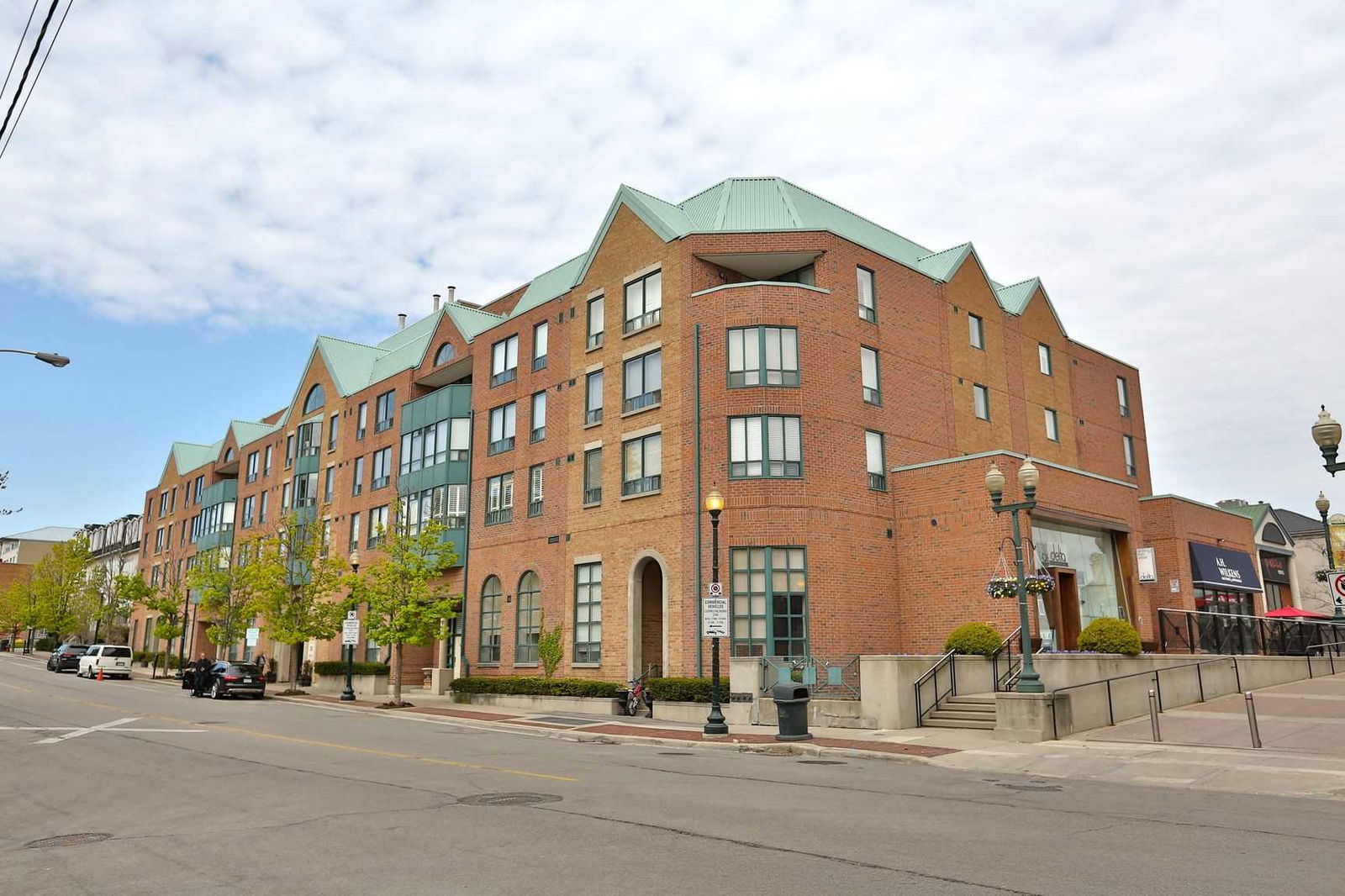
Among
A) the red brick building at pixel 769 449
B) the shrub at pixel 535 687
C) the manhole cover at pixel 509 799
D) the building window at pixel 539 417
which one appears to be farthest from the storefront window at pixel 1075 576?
the manhole cover at pixel 509 799

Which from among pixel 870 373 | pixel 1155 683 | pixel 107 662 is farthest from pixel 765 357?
pixel 107 662

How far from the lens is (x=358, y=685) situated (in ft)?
140

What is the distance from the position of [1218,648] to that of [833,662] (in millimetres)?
11687

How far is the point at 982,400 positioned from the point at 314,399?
121ft

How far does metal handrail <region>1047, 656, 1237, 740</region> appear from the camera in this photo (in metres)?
19.2

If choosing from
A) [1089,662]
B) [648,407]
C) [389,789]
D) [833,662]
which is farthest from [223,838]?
[648,407]

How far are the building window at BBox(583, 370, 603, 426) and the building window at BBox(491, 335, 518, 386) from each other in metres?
5.28

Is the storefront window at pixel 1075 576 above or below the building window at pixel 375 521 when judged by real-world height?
below

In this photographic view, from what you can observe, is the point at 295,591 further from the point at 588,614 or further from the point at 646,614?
the point at 646,614

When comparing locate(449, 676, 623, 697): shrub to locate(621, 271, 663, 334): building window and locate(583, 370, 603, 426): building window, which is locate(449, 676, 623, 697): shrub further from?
locate(621, 271, 663, 334): building window

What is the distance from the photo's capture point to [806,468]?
29.3 m

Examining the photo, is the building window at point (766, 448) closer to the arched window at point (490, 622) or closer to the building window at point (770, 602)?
the building window at point (770, 602)

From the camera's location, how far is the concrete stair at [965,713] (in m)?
21.6

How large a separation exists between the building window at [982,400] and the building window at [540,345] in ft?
52.5
